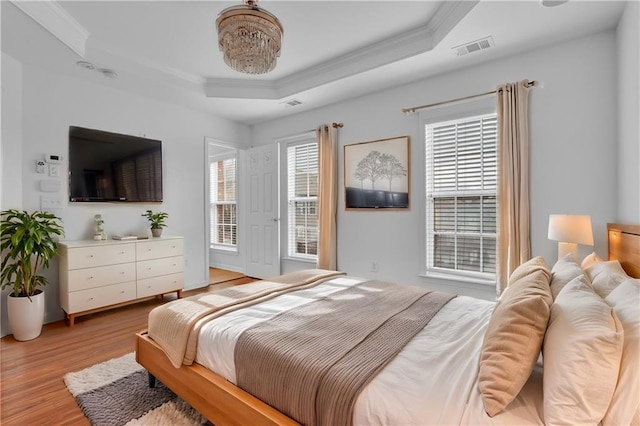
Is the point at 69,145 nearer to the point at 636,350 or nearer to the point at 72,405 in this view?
the point at 72,405

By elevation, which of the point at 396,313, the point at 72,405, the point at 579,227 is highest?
the point at 579,227

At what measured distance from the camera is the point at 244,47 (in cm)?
211

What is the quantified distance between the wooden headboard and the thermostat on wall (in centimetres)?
494

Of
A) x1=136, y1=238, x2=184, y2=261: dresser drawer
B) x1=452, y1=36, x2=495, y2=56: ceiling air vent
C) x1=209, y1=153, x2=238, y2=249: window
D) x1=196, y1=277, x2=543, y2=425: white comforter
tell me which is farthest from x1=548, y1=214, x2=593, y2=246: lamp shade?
x1=209, y1=153, x2=238, y2=249: window

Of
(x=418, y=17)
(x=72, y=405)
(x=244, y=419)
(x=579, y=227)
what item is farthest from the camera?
(x=418, y=17)

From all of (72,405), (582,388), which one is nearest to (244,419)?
(582,388)

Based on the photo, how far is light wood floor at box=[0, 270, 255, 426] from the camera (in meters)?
1.84

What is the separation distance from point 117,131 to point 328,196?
280cm

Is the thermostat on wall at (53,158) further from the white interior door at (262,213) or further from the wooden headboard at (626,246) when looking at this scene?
the wooden headboard at (626,246)

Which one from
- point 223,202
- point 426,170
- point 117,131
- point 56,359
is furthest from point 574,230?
point 223,202

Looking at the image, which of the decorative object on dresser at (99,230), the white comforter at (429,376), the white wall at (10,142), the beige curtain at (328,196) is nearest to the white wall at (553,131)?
the beige curtain at (328,196)

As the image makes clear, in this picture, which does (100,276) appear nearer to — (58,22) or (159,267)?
(159,267)

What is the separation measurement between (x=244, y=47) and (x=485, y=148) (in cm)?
253

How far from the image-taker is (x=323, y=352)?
4.39 ft
